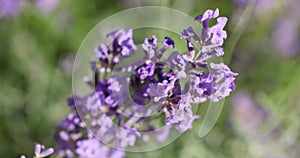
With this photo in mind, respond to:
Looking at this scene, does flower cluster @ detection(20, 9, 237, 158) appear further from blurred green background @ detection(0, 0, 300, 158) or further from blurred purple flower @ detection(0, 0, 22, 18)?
blurred purple flower @ detection(0, 0, 22, 18)

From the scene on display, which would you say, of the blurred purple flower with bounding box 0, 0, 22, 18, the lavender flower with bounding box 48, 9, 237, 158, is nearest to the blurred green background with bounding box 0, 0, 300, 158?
the blurred purple flower with bounding box 0, 0, 22, 18

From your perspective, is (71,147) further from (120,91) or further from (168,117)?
(168,117)

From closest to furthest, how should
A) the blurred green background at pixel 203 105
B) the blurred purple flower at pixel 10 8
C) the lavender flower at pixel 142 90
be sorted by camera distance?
the lavender flower at pixel 142 90 < the blurred green background at pixel 203 105 < the blurred purple flower at pixel 10 8

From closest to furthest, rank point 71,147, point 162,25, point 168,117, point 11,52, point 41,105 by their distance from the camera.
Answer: point 168,117
point 71,147
point 162,25
point 41,105
point 11,52

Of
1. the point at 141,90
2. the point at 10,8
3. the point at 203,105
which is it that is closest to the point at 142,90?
the point at 141,90

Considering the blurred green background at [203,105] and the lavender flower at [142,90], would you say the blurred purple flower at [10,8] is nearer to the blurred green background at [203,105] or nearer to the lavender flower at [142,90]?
the blurred green background at [203,105]

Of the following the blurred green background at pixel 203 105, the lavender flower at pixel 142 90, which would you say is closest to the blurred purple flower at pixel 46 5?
the blurred green background at pixel 203 105

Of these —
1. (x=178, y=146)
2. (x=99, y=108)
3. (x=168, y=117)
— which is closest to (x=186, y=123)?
(x=168, y=117)
